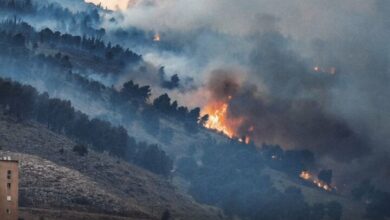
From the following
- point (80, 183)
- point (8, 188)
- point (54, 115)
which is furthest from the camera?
point (54, 115)

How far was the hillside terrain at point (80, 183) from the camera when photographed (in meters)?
136

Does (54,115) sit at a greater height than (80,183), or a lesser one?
greater

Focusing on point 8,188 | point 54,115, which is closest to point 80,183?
point 8,188

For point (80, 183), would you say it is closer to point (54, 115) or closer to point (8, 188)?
point (8, 188)

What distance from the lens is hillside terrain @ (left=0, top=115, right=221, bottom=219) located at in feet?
448

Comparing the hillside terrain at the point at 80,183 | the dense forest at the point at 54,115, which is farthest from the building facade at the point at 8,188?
the dense forest at the point at 54,115

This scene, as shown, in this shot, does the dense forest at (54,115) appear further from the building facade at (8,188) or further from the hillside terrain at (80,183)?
the building facade at (8,188)

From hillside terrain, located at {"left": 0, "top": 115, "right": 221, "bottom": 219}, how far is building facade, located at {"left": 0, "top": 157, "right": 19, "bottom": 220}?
1751cm

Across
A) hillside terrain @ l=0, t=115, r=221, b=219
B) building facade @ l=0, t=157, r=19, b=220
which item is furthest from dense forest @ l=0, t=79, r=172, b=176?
building facade @ l=0, t=157, r=19, b=220

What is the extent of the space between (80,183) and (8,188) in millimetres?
45574

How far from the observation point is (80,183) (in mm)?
148250

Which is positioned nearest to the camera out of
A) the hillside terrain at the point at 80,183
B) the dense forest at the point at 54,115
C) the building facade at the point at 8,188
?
the building facade at the point at 8,188

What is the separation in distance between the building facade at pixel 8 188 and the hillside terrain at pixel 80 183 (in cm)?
1751

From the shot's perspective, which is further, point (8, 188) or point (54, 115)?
point (54, 115)
